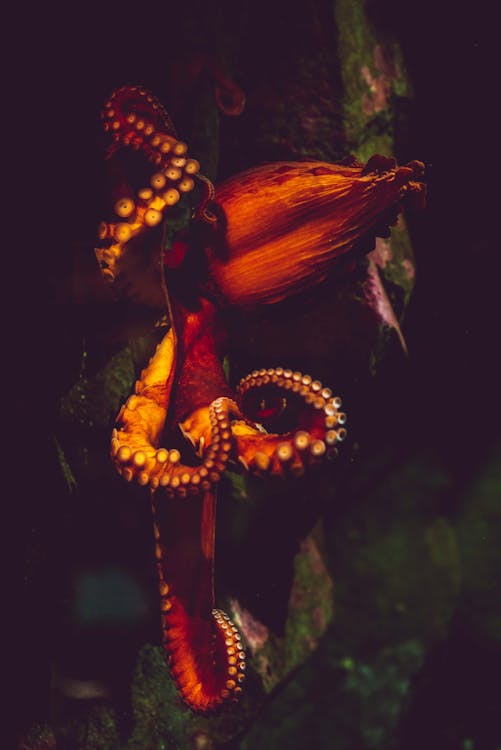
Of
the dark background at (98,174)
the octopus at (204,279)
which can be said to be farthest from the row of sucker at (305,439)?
the dark background at (98,174)

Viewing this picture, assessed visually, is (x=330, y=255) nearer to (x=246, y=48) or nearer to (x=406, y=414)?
(x=246, y=48)

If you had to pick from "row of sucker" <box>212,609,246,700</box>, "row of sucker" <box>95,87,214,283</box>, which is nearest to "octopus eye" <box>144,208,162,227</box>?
"row of sucker" <box>95,87,214,283</box>

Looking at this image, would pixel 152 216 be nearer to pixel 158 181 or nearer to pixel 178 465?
pixel 158 181

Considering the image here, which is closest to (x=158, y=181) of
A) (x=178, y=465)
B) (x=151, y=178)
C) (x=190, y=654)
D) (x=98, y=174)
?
(x=151, y=178)

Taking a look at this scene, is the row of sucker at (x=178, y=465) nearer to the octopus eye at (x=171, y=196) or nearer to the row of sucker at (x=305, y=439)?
the row of sucker at (x=305, y=439)

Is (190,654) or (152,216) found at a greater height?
(152,216)

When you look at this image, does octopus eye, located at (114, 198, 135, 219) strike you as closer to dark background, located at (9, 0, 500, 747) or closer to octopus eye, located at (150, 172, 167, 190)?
octopus eye, located at (150, 172, 167, 190)
